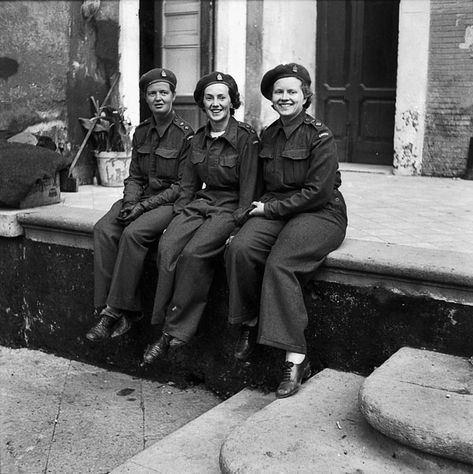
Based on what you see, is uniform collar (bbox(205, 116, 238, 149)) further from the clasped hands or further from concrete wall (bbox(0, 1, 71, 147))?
concrete wall (bbox(0, 1, 71, 147))

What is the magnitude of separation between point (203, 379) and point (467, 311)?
1775mm

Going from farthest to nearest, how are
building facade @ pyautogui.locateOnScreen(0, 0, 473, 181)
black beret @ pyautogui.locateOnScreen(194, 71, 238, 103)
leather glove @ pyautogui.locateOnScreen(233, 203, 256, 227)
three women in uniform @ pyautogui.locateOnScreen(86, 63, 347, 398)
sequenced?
building facade @ pyautogui.locateOnScreen(0, 0, 473, 181) < black beret @ pyautogui.locateOnScreen(194, 71, 238, 103) < leather glove @ pyautogui.locateOnScreen(233, 203, 256, 227) < three women in uniform @ pyautogui.locateOnScreen(86, 63, 347, 398)

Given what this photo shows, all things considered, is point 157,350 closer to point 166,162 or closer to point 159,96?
point 166,162

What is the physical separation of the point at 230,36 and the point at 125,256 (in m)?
5.06

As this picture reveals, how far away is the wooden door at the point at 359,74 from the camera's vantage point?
895 cm

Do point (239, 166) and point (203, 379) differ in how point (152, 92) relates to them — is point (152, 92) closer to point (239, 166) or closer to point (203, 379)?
point (239, 166)

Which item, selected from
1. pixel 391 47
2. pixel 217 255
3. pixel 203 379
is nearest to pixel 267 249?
pixel 217 255

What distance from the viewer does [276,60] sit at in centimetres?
952

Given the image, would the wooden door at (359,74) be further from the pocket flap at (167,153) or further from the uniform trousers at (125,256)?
the uniform trousers at (125,256)

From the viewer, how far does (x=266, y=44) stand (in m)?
9.38

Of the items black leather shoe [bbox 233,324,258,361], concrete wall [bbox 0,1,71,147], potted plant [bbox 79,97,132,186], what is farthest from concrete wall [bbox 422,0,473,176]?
black leather shoe [bbox 233,324,258,361]

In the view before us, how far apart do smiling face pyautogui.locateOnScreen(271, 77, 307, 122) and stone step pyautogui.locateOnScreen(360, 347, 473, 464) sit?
1.39m

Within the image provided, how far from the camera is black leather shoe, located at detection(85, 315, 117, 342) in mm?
4430

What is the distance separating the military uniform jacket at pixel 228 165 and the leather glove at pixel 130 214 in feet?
0.81
